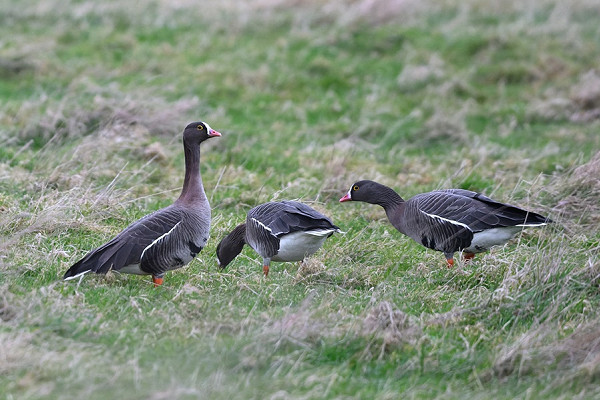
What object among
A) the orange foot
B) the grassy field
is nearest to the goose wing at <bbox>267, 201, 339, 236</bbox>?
the grassy field

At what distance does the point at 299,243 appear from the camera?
8.12 meters

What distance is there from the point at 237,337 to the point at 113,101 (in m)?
8.16

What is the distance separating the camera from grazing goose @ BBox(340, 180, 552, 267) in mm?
8297

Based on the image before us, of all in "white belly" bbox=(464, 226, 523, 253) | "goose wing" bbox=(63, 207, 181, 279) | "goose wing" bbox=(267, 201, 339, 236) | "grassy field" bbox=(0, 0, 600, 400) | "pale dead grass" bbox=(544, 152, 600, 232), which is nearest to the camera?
"grassy field" bbox=(0, 0, 600, 400)

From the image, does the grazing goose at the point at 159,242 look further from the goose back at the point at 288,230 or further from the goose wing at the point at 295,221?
the goose wing at the point at 295,221

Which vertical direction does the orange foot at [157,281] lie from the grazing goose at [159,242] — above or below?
below

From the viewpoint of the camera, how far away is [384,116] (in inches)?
628

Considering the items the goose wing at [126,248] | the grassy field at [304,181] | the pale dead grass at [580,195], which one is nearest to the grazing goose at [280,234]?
the grassy field at [304,181]

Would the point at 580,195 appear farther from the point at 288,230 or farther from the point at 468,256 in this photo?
the point at 288,230

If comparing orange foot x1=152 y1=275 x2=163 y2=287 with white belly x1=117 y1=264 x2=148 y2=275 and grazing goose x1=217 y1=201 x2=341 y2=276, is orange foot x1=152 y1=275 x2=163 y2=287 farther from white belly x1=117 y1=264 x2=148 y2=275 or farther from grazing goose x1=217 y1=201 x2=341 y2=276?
grazing goose x1=217 y1=201 x2=341 y2=276

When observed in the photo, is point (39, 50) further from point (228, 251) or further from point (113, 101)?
point (228, 251)

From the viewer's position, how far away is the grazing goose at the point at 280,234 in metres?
8.02

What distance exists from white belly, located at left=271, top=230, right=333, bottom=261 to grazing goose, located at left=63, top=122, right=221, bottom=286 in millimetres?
727

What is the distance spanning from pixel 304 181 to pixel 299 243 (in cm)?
357
